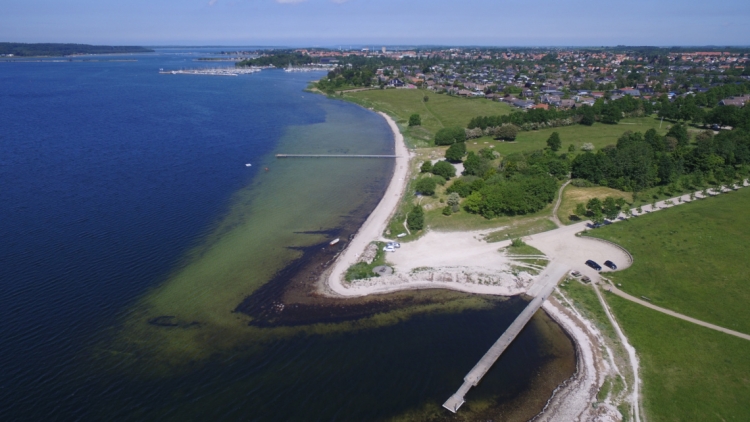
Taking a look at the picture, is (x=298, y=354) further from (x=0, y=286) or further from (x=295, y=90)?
(x=295, y=90)

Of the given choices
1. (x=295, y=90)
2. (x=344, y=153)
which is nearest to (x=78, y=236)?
(x=344, y=153)

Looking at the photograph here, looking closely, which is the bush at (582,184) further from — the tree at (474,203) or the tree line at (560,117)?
the tree line at (560,117)

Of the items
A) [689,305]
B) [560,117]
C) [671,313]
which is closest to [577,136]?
[560,117]

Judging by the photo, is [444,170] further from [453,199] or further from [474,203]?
[474,203]

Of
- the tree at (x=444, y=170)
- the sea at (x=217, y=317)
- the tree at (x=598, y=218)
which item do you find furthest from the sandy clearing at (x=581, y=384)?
the tree at (x=444, y=170)

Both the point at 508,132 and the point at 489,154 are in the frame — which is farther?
the point at 508,132

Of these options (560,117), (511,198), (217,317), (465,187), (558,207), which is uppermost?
(560,117)

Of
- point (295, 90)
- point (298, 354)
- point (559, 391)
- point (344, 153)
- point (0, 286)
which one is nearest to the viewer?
point (559, 391)
